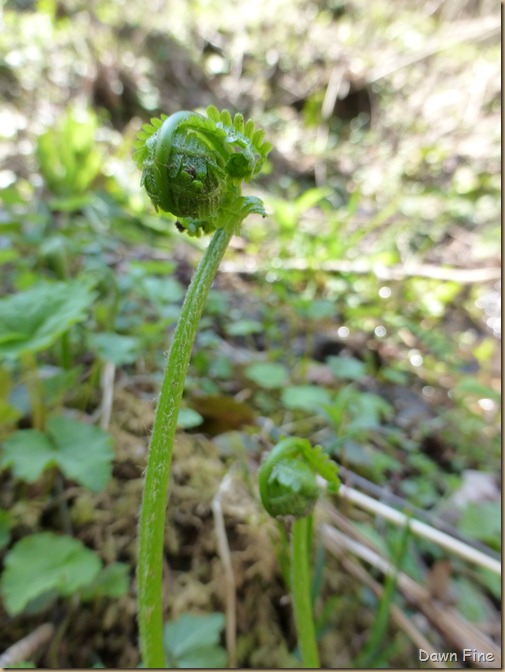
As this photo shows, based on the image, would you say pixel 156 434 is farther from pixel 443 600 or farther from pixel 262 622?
→ pixel 443 600

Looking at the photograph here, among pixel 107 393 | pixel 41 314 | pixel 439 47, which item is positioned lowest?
pixel 107 393

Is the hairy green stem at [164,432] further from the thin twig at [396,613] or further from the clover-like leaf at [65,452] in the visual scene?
the thin twig at [396,613]

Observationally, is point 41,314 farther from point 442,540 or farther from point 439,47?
point 439,47

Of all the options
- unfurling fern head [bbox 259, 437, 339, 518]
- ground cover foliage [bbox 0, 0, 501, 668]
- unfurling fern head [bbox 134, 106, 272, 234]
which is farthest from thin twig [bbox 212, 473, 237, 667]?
unfurling fern head [bbox 134, 106, 272, 234]

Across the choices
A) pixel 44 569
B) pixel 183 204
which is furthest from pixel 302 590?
pixel 183 204

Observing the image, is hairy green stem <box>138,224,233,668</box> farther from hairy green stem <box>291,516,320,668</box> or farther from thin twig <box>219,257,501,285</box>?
thin twig <box>219,257,501,285</box>

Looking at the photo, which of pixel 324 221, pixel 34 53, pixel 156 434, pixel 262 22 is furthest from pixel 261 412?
pixel 262 22
